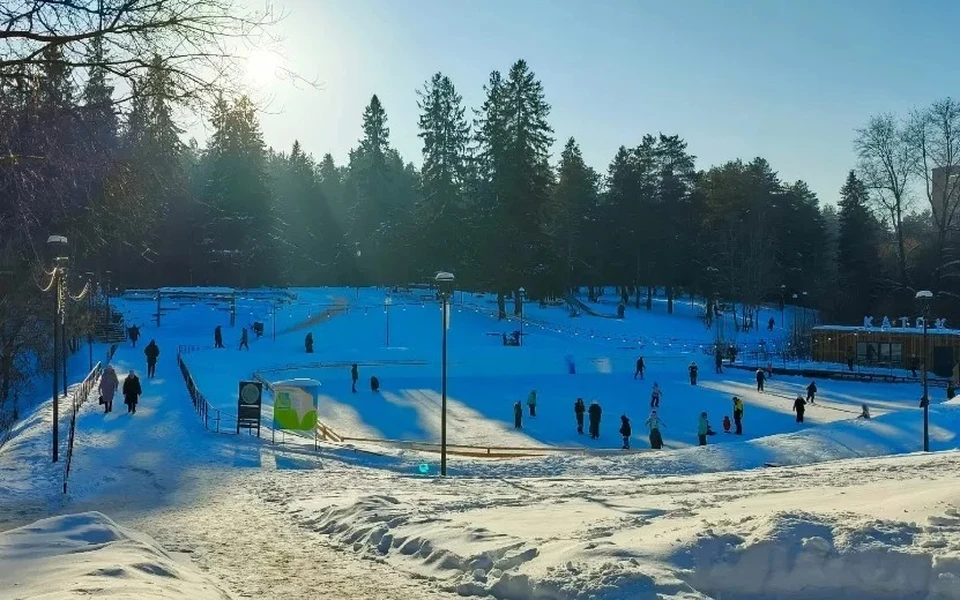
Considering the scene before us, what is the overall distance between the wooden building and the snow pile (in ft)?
149

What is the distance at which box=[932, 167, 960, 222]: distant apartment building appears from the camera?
56.5m

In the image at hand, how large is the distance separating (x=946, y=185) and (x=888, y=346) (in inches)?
573

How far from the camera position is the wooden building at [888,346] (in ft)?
152

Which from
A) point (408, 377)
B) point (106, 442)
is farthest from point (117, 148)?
point (408, 377)

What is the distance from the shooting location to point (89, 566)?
706cm

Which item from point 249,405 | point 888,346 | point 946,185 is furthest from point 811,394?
point 946,185

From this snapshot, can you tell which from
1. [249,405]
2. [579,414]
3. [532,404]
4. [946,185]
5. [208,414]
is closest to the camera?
[249,405]

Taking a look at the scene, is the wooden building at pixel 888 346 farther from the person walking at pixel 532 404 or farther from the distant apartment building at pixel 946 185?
the person walking at pixel 532 404

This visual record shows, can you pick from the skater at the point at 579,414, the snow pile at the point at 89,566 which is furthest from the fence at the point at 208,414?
the snow pile at the point at 89,566

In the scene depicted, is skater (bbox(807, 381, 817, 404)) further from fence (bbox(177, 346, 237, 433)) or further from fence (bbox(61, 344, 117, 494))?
fence (bbox(61, 344, 117, 494))

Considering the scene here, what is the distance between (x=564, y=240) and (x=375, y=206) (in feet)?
69.3

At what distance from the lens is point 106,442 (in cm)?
1900

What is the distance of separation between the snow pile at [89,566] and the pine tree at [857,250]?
202 feet

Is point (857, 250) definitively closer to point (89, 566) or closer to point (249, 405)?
point (249, 405)
